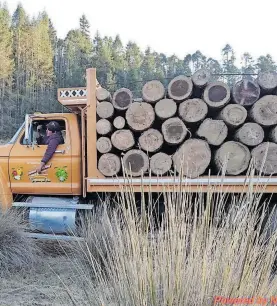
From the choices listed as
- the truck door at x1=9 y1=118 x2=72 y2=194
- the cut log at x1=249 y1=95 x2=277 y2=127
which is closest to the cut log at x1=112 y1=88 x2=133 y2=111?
the truck door at x1=9 y1=118 x2=72 y2=194

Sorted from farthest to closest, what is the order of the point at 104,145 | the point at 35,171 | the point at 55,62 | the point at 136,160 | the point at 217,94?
1. the point at 55,62
2. the point at 35,171
3. the point at 104,145
4. the point at 136,160
5. the point at 217,94

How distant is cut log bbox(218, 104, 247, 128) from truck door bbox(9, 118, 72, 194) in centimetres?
238

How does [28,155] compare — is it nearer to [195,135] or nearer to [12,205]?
[12,205]

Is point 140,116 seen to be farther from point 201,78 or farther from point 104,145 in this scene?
point 201,78

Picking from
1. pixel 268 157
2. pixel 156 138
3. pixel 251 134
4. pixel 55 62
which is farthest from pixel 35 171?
pixel 55 62

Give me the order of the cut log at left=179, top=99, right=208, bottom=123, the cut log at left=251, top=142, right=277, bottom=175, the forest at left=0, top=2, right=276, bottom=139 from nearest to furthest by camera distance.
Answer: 1. the cut log at left=251, top=142, right=277, bottom=175
2. the cut log at left=179, top=99, right=208, bottom=123
3. the forest at left=0, top=2, right=276, bottom=139

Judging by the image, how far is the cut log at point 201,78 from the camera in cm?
549

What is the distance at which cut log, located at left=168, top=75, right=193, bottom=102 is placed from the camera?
548 cm

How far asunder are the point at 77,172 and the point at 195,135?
1.87m

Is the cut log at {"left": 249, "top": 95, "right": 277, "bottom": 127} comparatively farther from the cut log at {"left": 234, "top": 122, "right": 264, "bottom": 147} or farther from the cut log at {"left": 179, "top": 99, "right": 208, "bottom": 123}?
the cut log at {"left": 179, "top": 99, "right": 208, "bottom": 123}

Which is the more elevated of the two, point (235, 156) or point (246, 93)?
point (246, 93)

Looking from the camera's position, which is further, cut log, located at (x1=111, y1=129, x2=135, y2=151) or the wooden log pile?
cut log, located at (x1=111, y1=129, x2=135, y2=151)

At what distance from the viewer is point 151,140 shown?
553 centimetres

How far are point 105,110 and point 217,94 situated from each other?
5.00 ft
